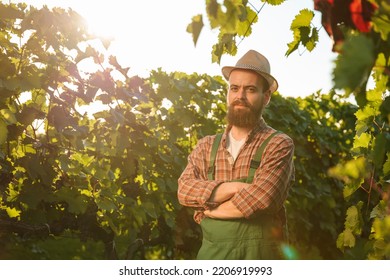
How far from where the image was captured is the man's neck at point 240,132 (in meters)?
2.89

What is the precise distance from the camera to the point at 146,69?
491 centimetres

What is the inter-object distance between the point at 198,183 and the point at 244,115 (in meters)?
0.43

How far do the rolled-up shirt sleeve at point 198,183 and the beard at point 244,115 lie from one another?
20cm

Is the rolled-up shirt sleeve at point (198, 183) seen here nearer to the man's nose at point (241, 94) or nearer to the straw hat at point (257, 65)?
the man's nose at point (241, 94)

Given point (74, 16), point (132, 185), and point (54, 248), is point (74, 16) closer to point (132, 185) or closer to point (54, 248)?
point (132, 185)

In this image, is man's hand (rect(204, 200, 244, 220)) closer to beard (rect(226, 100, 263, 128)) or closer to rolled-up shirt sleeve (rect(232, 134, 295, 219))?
rolled-up shirt sleeve (rect(232, 134, 295, 219))

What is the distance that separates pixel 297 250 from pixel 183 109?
2435mm

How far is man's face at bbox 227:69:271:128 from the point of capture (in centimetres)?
286

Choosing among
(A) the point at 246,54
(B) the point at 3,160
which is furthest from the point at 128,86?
(A) the point at 246,54

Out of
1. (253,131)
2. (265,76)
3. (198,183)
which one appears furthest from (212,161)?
(265,76)

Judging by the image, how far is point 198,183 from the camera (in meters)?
2.79

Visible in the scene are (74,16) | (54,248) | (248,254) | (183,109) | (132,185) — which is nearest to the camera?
(248,254)

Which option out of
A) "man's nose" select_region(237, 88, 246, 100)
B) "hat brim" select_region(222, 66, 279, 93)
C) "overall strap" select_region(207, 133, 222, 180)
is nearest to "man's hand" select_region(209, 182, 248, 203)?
"overall strap" select_region(207, 133, 222, 180)

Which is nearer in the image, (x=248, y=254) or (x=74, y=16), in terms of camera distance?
(x=248, y=254)
